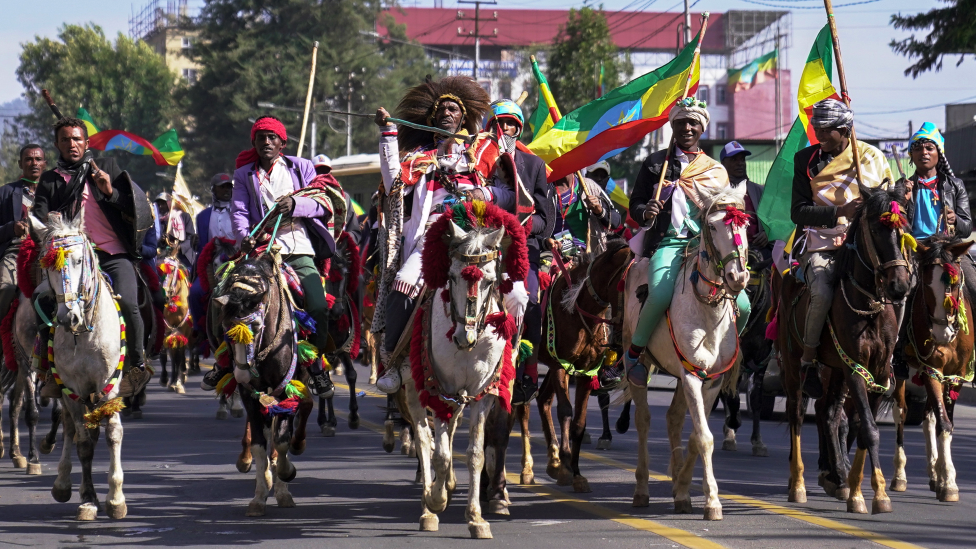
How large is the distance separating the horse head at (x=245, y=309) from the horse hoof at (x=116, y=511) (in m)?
1.30

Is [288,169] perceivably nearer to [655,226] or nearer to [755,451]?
[655,226]

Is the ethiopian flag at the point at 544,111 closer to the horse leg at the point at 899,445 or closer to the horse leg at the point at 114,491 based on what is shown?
the horse leg at the point at 899,445

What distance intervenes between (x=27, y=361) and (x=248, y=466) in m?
2.53

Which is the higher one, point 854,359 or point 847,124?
point 847,124

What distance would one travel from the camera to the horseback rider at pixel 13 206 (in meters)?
12.3

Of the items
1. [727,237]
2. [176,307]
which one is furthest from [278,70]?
[727,237]

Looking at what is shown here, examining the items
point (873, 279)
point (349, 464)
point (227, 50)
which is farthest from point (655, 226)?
point (227, 50)

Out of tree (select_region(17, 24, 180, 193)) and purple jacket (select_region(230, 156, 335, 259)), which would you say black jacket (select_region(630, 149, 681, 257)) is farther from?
tree (select_region(17, 24, 180, 193))

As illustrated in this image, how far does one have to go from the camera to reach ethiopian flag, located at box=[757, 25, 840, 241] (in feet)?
37.2

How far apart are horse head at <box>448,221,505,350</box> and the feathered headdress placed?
209 centimetres

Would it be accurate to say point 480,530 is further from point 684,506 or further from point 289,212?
point 289,212

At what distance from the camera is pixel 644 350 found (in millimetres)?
9836

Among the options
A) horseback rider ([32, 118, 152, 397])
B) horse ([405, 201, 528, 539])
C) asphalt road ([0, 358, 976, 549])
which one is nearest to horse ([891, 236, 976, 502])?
asphalt road ([0, 358, 976, 549])

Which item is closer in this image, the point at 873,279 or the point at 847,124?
the point at 873,279
